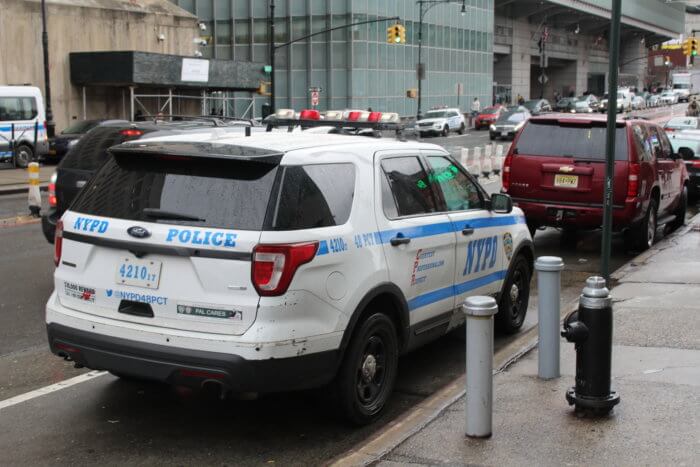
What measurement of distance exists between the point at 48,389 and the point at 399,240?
278 centimetres

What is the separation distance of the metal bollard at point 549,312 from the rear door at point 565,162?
582cm

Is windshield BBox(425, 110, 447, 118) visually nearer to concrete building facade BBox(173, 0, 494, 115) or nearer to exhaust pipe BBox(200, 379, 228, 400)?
concrete building facade BBox(173, 0, 494, 115)

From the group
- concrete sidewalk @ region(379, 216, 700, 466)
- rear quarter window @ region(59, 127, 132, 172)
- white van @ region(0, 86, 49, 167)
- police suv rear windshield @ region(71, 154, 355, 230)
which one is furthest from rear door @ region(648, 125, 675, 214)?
white van @ region(0, 86, 49, 167)

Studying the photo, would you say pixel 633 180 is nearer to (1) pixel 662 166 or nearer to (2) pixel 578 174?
(2) pixel 578 174

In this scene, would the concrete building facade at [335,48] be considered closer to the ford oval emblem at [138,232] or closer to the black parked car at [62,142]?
the black parked car at [62,142]

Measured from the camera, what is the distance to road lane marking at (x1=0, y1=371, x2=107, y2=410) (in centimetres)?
620

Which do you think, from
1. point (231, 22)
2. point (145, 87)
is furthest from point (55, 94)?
point (231, 22)

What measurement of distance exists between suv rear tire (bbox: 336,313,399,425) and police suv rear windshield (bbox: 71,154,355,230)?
28.6 inches

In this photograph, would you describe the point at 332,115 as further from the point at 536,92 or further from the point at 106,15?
the point at 536,92

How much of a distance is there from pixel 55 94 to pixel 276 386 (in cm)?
3503

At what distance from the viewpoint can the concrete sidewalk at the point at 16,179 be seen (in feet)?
72.6

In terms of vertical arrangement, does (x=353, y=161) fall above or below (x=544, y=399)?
above

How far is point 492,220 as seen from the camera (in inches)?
290

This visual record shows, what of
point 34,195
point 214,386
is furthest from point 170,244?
point 34,195
